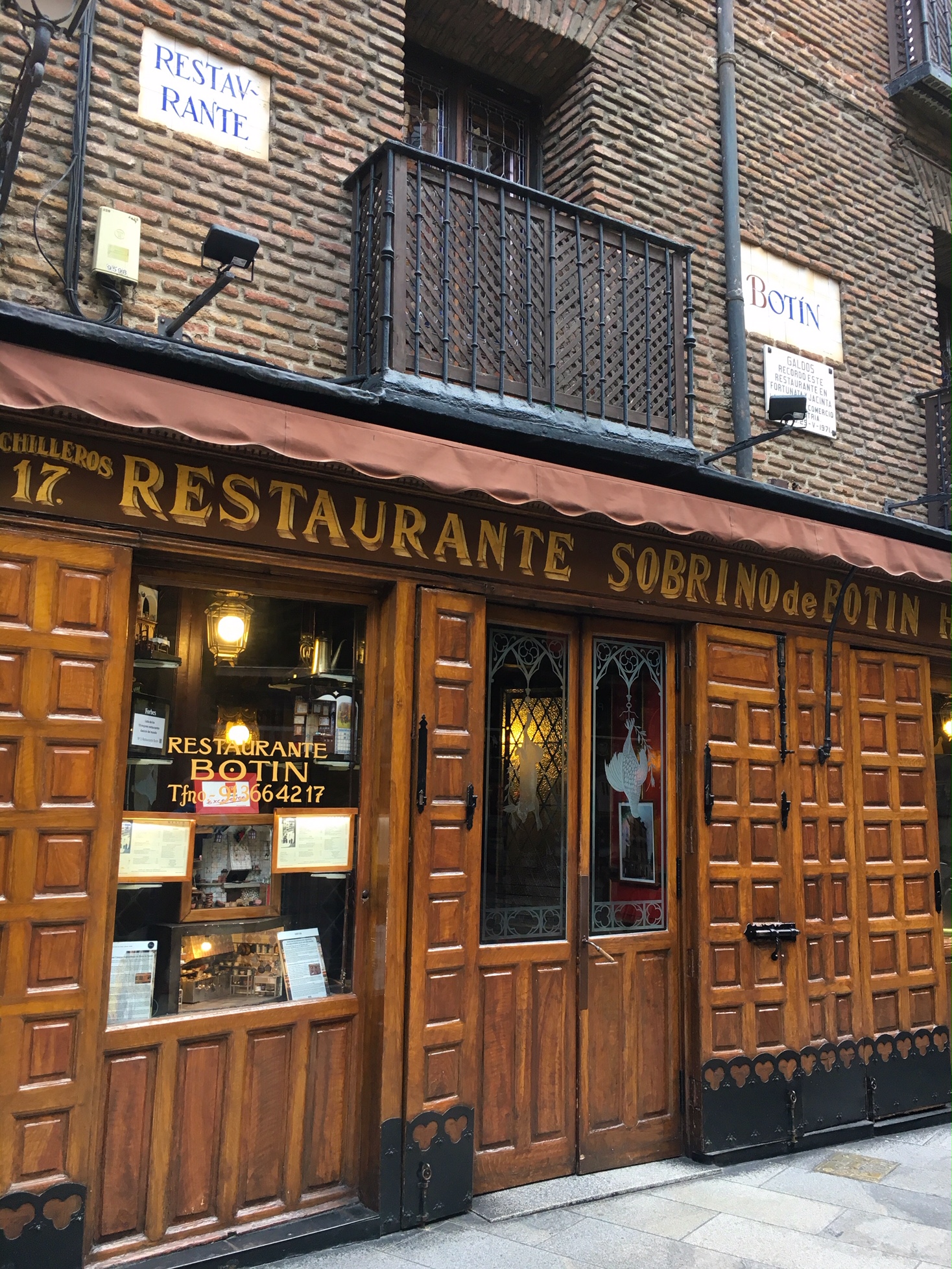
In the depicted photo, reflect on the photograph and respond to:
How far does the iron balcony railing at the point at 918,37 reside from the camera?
31.3 ft

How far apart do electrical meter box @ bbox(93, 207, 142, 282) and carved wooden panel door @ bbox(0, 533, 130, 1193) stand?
5.42 ft

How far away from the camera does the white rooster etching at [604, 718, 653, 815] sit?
6172 millimetres

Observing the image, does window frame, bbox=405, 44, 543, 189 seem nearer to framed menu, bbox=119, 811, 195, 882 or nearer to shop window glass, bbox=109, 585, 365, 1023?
shop window glass, bbox=109, 585, 365, 1023

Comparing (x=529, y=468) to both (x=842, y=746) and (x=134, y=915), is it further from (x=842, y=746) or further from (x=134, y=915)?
(x=842, y=746)

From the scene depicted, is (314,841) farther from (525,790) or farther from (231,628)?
(525,790)

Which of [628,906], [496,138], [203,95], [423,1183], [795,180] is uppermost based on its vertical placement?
[795,180]

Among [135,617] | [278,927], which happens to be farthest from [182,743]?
[278,927]

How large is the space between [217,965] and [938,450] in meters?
7.68

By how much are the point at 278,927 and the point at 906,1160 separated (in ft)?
13.2

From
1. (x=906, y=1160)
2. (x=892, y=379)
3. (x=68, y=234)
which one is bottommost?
(x=906, y=1160)

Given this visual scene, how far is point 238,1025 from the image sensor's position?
4691 millimetres

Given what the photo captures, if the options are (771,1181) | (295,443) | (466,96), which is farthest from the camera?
(466,96)

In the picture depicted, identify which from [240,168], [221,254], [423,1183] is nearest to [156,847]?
[423,1183]

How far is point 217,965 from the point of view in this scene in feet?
15.9
